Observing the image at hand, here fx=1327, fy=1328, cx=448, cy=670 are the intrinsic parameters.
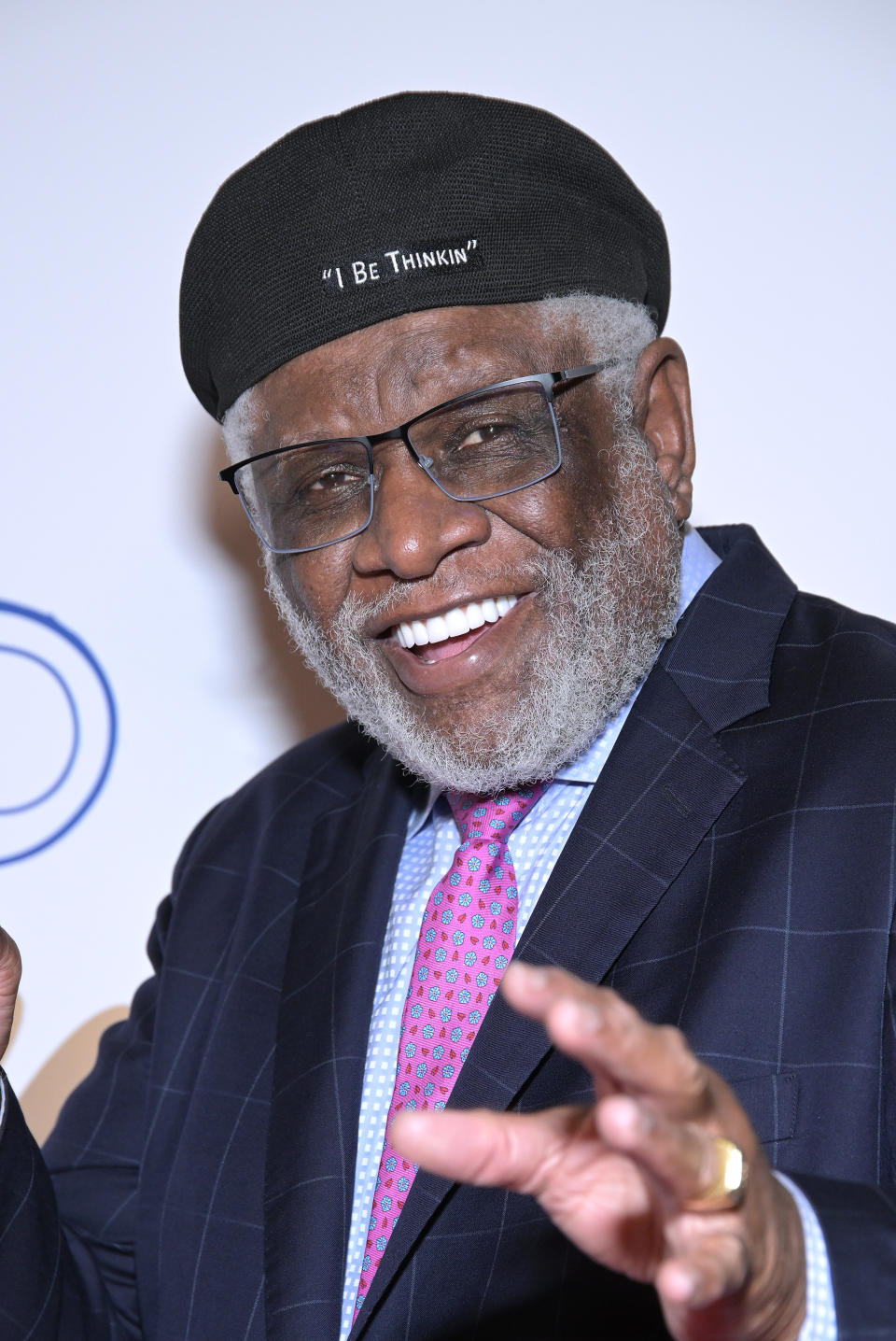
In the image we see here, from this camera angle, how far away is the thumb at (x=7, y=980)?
1.56 metres

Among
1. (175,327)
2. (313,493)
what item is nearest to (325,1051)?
(313,493)

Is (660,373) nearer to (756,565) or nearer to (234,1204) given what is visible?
(756,565)

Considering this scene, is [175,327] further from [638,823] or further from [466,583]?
[638,823]

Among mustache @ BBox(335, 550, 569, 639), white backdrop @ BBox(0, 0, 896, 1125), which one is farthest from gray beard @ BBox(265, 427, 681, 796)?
white backdrop @ BBox(0, 0, 896, 1125)

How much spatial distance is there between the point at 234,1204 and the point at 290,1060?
0.19 meters

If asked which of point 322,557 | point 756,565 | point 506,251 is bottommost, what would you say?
point 756,565

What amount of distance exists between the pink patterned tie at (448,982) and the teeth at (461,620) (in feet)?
0.83

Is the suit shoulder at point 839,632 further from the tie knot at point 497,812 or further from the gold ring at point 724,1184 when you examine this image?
the gold ring at point 724,1184

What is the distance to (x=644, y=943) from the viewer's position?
1478 mm

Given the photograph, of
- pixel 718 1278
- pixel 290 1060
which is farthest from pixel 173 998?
pixel 718 1278

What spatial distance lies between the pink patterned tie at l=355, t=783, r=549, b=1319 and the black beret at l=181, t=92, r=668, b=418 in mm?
680

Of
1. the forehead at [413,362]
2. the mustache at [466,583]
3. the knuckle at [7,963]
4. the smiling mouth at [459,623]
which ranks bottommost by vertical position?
the knuckle at [7,963]

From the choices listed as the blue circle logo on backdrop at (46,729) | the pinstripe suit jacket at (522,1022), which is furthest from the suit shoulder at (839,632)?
the blue circle logo on backdrop at (46,729)

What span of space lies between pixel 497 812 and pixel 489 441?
477 mm
